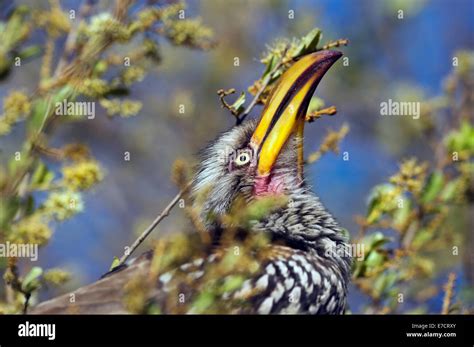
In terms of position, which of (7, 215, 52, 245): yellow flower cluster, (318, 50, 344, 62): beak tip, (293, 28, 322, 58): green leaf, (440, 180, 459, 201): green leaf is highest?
(318, 50, 344, 62): beak tip

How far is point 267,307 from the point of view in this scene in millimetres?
4367

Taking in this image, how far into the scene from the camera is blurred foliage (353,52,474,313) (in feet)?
15.3

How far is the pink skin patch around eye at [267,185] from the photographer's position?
16.5 ft

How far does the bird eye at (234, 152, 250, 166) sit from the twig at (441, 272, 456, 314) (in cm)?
128

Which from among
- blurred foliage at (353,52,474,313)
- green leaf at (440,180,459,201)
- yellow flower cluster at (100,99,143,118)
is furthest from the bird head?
yellow flower cluster at (100,99,143,118)

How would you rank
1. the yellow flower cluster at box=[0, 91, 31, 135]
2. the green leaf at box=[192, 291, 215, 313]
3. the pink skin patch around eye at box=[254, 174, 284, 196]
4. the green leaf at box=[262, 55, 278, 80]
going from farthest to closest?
the pink skin patch around eye at box=[254, 174, 284, 196], the green leaf at box=[262, 55, 278, 80], the yellow flower cluster at box=[0, 91, 31, 135], the green leaf at box=[192, 291, 215, 313]

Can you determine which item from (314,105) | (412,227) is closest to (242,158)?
(314,105)

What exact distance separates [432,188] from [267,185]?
0.90 m

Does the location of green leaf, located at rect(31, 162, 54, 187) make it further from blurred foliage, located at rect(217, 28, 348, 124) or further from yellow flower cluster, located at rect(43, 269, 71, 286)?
blurred foliage, located at rect(217, 28, 348, 124)

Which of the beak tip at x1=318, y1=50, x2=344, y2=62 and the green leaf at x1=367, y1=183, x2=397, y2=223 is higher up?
the beak tip at x1=318, y1=50, x2=344, y2=62

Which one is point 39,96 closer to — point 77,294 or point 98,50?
point 98,50

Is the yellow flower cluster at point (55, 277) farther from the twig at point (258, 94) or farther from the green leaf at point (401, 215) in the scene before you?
the green leaf at point (401, 215)
